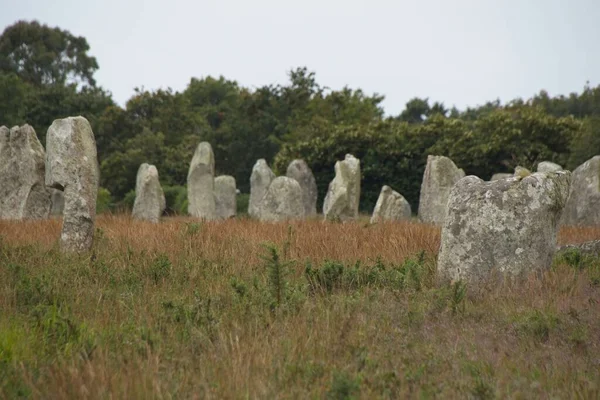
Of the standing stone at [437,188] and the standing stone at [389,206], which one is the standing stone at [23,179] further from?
the standing stone at [437,188]

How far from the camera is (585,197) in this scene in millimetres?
16953

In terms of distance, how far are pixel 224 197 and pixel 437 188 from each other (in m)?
10.2

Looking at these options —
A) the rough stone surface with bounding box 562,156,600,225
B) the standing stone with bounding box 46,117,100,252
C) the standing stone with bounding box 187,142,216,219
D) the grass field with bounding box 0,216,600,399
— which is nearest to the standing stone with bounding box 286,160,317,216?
the standing stone with bounding box 187,142,216,219

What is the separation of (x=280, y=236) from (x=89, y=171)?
3.09m

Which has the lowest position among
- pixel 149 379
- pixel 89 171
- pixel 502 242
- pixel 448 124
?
pixel 149 379

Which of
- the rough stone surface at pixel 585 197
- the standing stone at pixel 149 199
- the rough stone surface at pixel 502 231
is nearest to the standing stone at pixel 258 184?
the standing stone at pixel 149 199

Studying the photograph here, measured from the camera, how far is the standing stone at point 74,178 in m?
9.62

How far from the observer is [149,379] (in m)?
3.93

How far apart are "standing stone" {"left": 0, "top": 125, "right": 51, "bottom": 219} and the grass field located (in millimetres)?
7550

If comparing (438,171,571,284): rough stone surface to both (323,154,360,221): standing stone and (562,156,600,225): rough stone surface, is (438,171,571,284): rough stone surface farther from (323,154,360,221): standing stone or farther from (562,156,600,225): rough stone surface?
(562,156,600,225): rough stone surface

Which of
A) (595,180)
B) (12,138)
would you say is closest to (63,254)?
(12,138)

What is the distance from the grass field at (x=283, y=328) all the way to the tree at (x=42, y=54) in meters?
46.8

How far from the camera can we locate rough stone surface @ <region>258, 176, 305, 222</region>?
1830 cm

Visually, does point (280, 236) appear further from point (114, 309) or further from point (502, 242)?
point (114, 309)
